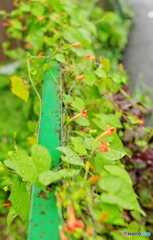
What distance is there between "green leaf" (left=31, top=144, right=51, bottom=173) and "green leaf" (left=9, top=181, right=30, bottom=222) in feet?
0.65

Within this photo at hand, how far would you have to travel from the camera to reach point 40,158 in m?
0.77

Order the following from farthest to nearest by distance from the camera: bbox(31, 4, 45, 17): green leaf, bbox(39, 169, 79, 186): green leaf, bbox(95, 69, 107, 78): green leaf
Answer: bbox(31, 4, 45, 17): green leaf < bbox(95, 69, 107, 78): green leaf < bbox(39, 169, 79, 186): green leaf

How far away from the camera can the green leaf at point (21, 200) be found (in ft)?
2.89

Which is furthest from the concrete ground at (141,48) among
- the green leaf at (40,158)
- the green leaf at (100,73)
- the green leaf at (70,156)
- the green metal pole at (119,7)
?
the green leaf at (40,158)

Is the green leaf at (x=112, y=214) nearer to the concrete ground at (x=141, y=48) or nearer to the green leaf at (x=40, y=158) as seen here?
the green leaf at (x=40, y=158)

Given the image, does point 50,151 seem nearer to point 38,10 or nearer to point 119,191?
point 119,191

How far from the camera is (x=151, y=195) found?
70.1 inches

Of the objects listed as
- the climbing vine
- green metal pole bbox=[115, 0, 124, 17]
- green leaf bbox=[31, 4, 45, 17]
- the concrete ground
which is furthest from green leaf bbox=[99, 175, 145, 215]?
green metal pole bbox=[115, 0, 124, 17]

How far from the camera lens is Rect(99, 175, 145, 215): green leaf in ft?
2.13

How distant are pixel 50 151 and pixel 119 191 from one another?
12.3 inches

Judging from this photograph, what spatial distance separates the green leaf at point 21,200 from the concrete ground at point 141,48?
323 centimetres

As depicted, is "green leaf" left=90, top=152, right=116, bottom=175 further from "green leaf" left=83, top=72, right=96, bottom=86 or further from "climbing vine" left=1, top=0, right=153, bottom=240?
"green leaf" left=83, top=72, right=96, bottom=86

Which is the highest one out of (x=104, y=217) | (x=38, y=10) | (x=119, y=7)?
(x=119, y=7)

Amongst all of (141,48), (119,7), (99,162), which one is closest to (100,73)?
(99,162)
